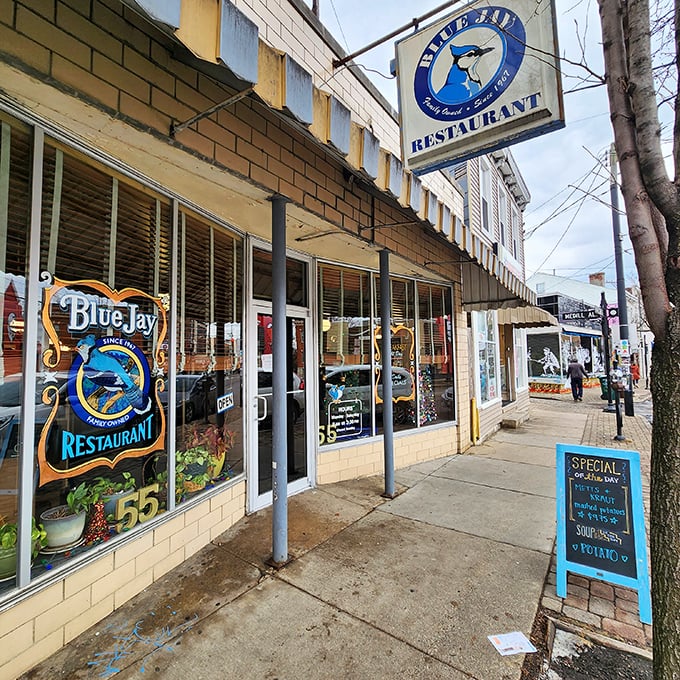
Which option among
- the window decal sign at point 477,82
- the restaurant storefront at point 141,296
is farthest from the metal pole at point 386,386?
the window decal sign at point 477,82

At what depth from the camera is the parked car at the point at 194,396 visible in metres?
3.36

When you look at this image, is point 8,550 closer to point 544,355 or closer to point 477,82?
point 477,82

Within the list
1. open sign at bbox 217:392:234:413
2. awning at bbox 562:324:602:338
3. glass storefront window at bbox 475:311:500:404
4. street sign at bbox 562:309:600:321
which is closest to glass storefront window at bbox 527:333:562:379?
awning at bbox 562:324:602:338

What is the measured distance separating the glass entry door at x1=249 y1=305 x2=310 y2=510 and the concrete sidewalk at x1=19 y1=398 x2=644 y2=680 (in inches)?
13.0

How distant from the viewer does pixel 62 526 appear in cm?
246

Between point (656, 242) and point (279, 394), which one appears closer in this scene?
point (656, 242)

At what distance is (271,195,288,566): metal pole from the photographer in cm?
327

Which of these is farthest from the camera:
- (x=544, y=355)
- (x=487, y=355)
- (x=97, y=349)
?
(x=544, y=355)

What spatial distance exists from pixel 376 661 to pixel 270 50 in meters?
3.40

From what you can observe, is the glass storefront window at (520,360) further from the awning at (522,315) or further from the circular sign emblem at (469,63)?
the circular sign emblem at (469,63)

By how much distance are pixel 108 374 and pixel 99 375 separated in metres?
0.07

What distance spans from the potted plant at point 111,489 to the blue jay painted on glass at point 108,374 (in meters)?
0.50

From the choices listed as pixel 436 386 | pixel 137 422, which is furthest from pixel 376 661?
pixel 436 386

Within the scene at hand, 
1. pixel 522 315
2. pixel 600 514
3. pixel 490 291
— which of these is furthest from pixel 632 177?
pixel 522 315
